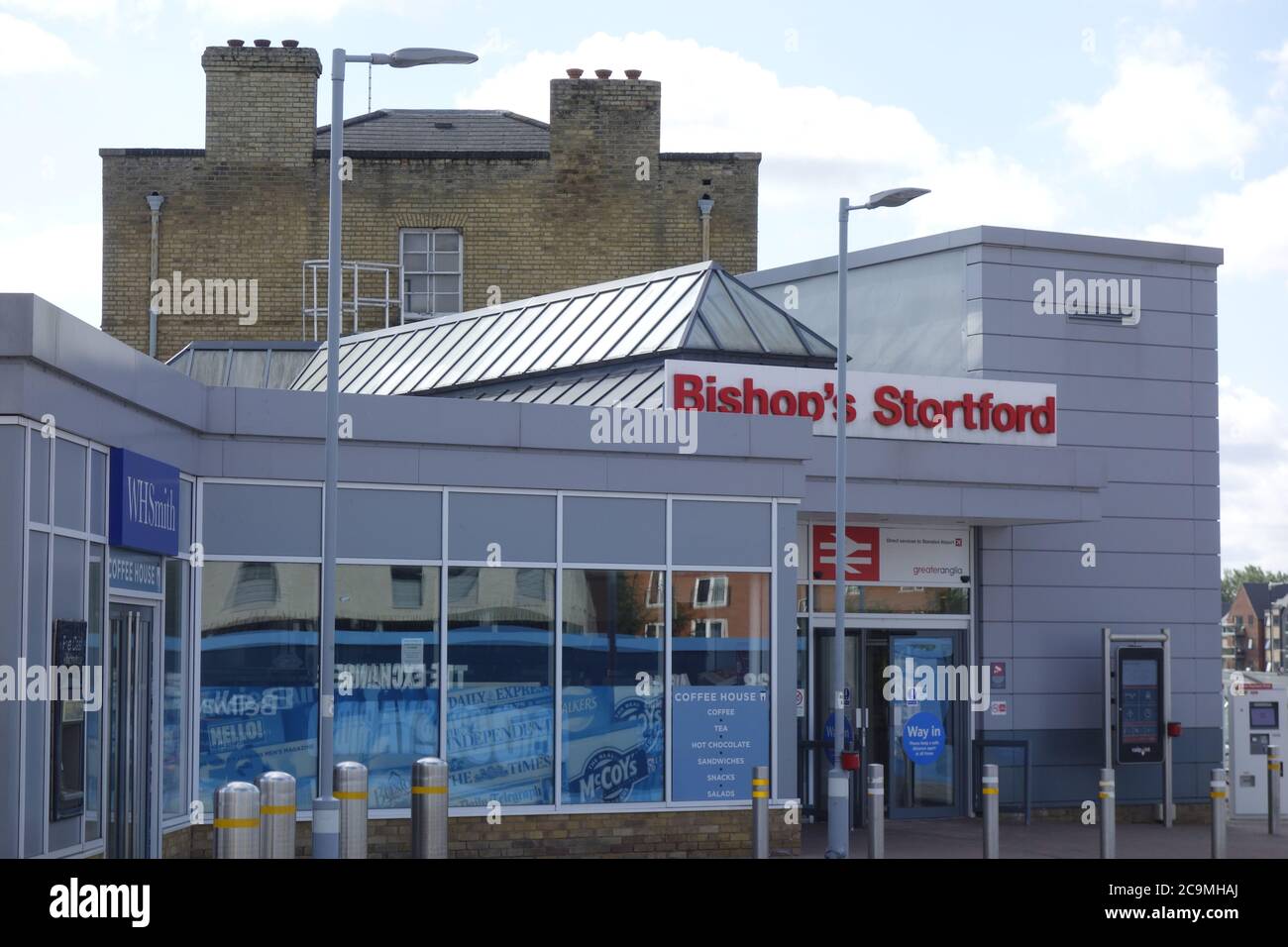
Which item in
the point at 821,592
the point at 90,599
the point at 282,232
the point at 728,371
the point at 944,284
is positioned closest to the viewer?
the point at 90,599

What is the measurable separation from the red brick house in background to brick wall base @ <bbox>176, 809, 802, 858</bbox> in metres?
118

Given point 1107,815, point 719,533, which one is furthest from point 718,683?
point 1107,815

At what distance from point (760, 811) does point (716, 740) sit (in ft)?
6.25

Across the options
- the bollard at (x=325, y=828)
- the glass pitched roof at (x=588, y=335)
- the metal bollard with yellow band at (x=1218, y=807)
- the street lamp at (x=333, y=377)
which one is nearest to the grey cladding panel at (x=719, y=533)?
the glass pitched roof at (x=588, y=335)

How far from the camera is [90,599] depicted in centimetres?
1423

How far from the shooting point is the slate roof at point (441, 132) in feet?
126

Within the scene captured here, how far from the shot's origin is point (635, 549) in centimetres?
1948

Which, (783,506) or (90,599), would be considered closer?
(90,599)

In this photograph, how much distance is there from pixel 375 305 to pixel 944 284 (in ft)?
48.7

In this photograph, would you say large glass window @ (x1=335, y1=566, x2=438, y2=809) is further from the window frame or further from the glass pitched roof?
the glass pitched roof

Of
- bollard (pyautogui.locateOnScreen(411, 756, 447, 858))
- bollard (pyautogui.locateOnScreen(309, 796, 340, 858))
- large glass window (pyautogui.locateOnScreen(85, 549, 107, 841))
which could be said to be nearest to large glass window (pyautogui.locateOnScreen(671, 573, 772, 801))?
bollard (pyautogui.locateOnScreen(411, 756, 447, 858))

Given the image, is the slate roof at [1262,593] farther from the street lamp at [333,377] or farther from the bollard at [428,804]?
the bollard at [428,804]
